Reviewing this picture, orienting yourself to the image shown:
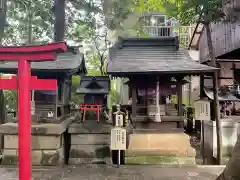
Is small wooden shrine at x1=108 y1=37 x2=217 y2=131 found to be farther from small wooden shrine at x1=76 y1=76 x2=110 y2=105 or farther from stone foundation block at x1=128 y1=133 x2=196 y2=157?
small wooden shrine at x1=76 y1=76 x2=110 y2=105

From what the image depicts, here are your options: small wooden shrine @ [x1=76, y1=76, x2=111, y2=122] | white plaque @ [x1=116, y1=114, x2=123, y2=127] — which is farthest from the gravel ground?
small wooden shrine @ [x1=76, y1=76, x2=111, y2=122]

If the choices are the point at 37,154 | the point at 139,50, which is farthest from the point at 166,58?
the point at 37,154

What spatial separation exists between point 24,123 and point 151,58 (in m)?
6.07

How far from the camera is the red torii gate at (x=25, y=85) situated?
617 centimetres

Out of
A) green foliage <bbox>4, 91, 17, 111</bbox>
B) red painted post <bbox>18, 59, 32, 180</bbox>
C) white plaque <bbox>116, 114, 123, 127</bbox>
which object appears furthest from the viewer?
green foliage <bbox>4, 91, 17, 111</bbox>

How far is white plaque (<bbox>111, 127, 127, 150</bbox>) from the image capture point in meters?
9.15

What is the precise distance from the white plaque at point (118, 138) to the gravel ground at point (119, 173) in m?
0.75

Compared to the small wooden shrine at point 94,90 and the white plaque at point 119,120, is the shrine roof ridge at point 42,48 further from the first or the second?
the small wooden shrine at point 94,90

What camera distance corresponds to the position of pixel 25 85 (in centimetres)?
616

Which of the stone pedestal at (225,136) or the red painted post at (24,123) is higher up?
the red painted post at (24,123)

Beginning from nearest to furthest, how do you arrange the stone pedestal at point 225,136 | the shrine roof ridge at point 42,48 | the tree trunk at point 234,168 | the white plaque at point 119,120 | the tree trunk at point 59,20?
1. the tree trunk at point 234,168
2. the shrine roof ridge at point 42,48
3. the white plaque at point 119,120
4. the stone pedestal at point 225,136
5. the tree trunk at point 59,20

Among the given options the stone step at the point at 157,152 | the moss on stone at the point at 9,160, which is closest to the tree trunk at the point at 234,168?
the stone step at the point at 157,152

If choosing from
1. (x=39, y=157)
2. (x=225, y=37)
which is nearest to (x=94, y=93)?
(x=39, y=157)

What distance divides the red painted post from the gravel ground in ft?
6.98
